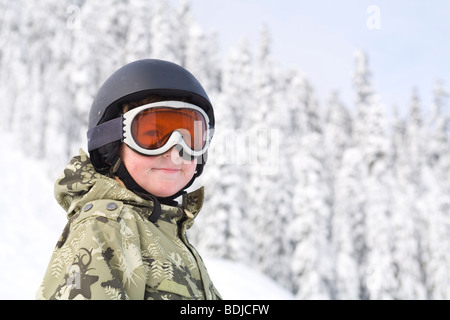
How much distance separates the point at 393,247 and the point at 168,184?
28.6m

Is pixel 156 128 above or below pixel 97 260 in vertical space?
above

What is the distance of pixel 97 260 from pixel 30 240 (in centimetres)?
1384

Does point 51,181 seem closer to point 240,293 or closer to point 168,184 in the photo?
point 240,293

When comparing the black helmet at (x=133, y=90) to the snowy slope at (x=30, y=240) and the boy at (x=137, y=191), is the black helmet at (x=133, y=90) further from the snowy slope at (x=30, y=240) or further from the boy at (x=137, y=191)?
the snowy slope at (x=30, y=240)

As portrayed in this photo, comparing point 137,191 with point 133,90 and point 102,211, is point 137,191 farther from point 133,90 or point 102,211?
point 133,90

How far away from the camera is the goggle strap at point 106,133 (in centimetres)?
256

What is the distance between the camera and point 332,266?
86.5 ft

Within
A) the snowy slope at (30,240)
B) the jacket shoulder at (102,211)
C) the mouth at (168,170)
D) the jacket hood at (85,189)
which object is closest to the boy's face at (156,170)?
the mouth at (168,170)

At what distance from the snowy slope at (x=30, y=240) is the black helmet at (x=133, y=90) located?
7071mm

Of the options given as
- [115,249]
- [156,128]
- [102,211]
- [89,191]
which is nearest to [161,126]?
[156,128]

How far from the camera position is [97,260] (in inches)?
75.0

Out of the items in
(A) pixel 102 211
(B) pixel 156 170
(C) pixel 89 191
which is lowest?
(A) pixel 102 211

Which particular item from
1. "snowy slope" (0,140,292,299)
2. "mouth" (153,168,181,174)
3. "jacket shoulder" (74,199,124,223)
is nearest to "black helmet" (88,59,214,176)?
"mouth" (153,168,181,174)
